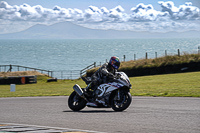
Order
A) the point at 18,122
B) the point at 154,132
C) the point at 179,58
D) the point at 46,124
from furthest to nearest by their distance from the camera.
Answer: the point at 179,58 → the point at 18,122 → the point at 46,124 → the point at 154,132

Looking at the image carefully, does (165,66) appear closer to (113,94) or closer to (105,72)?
(113,94)

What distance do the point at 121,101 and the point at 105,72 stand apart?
1013 mm

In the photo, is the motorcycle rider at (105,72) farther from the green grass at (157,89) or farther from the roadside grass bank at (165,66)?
the roadside grass bank at (165,66)

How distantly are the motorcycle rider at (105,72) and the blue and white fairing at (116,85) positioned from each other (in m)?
0.21

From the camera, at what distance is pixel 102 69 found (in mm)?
11289

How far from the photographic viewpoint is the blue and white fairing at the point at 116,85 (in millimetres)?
10816

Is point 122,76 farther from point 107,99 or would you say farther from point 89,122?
point 89,122

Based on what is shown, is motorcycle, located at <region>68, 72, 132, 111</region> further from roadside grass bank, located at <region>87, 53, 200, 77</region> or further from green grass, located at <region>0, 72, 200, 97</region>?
roadside grass bank, located at <region>87, 53, 200, 77</region>

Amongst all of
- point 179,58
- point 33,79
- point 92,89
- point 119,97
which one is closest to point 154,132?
point 119,97

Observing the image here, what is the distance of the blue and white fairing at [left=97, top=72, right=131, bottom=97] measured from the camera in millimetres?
10816

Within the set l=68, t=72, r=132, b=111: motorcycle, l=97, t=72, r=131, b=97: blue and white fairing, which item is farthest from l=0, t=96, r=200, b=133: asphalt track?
l=97, t=72, r=131, b=97: blue and white fairing

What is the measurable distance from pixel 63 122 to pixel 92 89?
252 centimetres

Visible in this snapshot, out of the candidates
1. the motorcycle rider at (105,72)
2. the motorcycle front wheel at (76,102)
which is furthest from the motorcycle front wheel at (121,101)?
the motorcycle front wheel at (76,102)

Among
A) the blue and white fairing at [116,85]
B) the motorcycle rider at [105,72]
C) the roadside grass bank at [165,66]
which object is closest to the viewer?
the blue and white fairing at [116,85]
